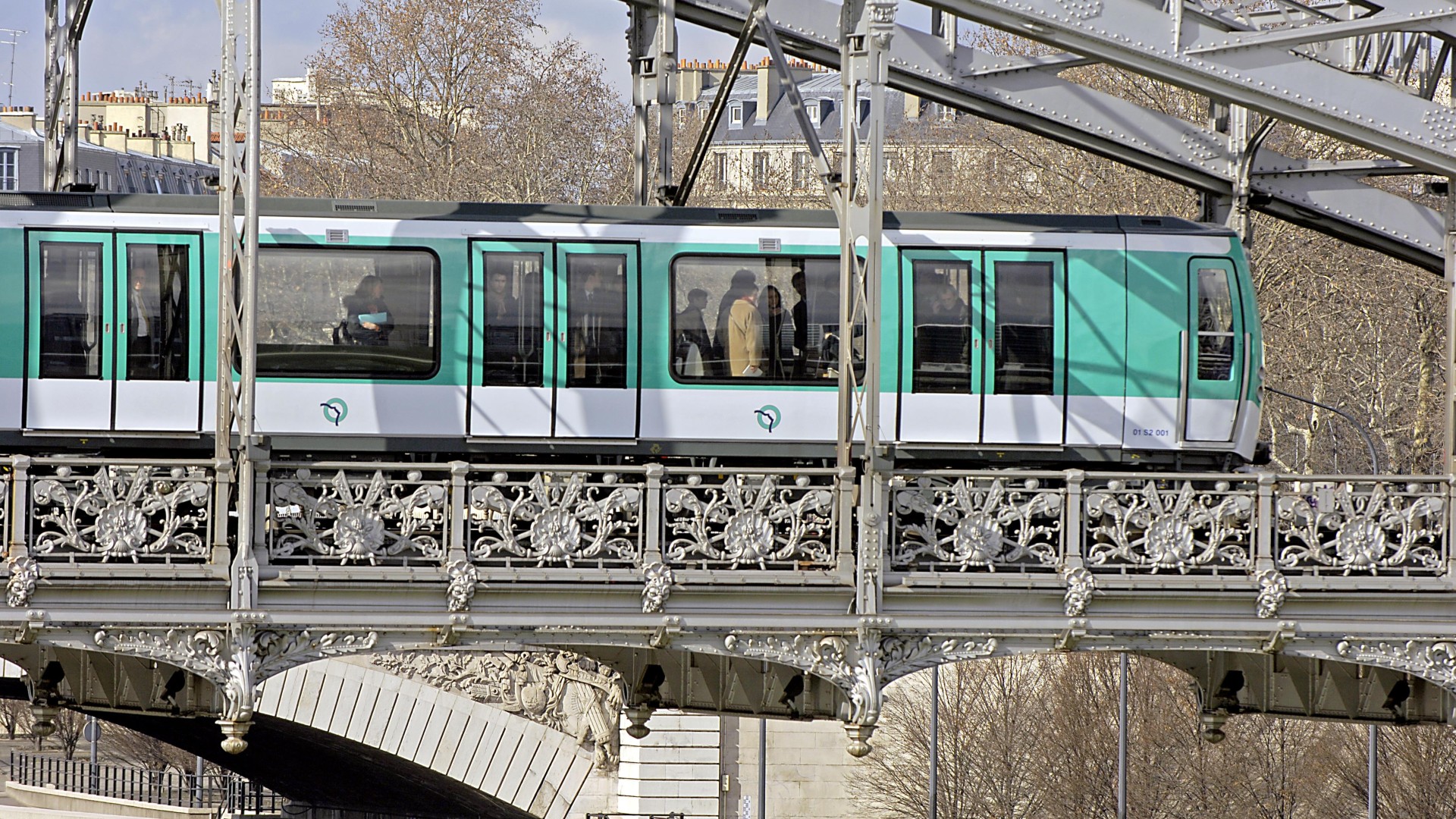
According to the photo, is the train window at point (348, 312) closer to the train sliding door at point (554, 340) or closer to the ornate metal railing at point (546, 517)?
the train sliding door at point (554, 340)

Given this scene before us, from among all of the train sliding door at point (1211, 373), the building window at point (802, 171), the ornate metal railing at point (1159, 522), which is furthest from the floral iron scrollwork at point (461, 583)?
the building window at point (802, 171)

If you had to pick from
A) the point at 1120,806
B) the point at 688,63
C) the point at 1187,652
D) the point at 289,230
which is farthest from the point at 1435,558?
the point at 688,63

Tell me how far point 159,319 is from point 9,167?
Answer: 3743cm

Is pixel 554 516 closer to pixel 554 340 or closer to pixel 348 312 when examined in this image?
pixel 554 340

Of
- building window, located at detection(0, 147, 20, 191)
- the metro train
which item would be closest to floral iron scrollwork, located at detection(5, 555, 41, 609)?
the metro train

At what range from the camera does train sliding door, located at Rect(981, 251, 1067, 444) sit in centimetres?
1861

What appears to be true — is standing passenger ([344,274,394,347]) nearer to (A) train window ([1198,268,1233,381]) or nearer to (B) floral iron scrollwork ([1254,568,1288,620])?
(A) train window ([1198,268,1233,381])

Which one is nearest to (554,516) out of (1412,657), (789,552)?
(789,552)

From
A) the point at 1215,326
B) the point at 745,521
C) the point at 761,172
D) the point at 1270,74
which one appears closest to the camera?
the point at 745,521

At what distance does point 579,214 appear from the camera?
18.2m

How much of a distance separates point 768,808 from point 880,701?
20044 mm

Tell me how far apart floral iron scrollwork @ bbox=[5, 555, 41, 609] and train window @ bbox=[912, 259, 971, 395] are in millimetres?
8360

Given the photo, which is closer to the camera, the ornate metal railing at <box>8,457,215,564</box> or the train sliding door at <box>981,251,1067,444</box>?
the ornate metal railing at <box>8,457,215,564</box>

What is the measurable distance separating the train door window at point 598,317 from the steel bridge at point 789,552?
9.98ft
